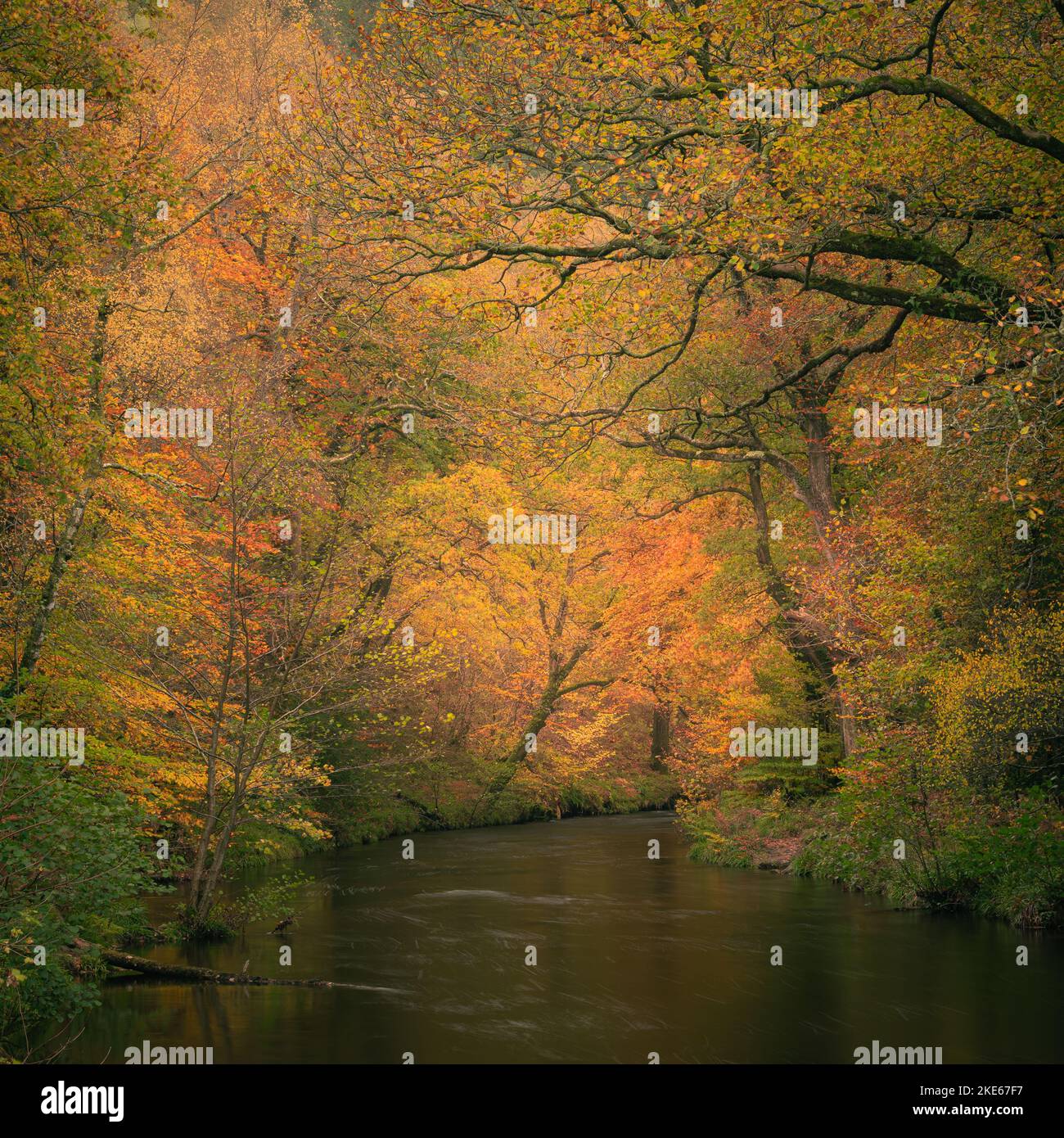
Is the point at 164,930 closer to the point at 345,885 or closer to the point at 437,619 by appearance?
the point at 345,885

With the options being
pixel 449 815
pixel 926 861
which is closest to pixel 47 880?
pixel 926 861

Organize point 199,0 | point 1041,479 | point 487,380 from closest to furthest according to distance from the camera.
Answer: point 1041,479 < point 487,380 < point 199,0

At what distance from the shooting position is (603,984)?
489 inches

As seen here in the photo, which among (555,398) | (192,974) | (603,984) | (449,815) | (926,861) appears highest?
(555,398)

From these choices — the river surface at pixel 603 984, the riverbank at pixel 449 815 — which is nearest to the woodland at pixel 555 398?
the riverbank at pixel 449 815

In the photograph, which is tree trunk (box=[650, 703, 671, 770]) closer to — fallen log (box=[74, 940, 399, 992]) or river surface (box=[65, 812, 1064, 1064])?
river surface (box=[65, 812, 1064, 1064])

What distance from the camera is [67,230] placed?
34.2 feet

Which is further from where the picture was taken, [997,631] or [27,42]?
[997,631]

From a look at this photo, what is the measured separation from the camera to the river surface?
10023 mm

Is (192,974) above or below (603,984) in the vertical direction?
above

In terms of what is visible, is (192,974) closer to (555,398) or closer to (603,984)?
(603,984)

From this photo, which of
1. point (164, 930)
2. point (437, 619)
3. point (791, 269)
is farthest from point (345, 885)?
point (791, 269)

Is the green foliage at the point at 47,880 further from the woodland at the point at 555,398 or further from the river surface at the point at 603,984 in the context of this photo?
the river surface at the point at 603,984
